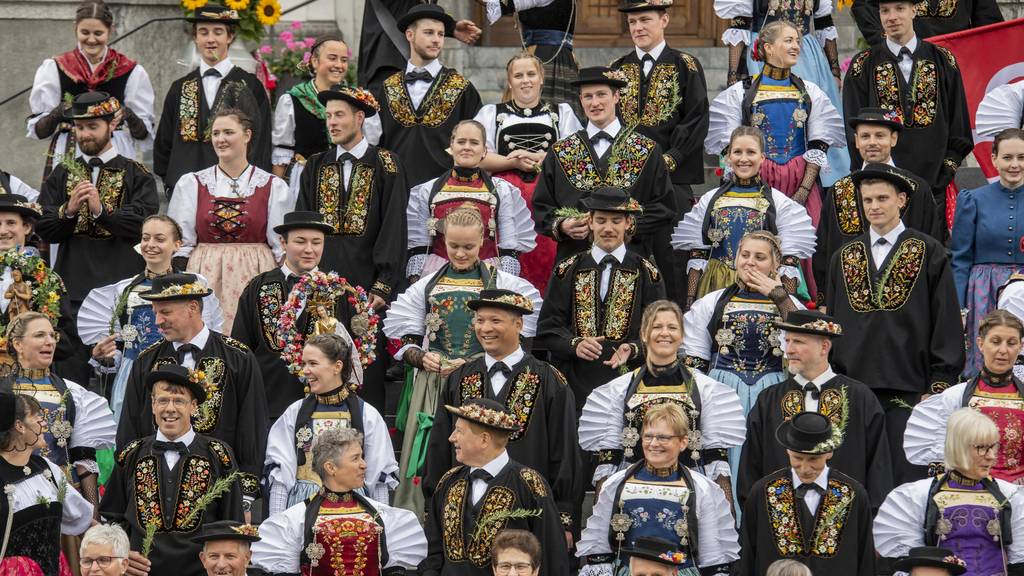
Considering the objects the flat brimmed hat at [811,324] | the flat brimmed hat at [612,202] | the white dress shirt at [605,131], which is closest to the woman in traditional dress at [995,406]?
the flat brimmed hat at [811,324]

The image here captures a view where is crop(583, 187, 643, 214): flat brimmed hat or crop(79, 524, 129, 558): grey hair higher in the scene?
crop(583, 187, 643, 214): flat brimmed hat

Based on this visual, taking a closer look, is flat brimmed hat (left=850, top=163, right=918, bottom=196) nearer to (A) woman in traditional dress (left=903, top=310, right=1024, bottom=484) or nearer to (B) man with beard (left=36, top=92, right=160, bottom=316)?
(A) woman in traditional dress (left=903, top=310, right=1024, bottom=484)

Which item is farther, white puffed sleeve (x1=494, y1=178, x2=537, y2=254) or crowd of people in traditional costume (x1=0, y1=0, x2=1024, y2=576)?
white puffed sleeve (x1=494, y1=178, x2=537, y2=254)

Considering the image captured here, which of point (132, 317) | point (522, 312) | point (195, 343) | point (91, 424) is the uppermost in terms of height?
point (522, 312)

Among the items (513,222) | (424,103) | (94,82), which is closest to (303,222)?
(513,222)

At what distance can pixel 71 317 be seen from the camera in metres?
12.6

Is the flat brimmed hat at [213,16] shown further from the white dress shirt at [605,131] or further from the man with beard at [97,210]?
the white dress shirt at [605,131]

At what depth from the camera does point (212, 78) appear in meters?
14.6

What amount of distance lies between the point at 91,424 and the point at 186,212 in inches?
89.5

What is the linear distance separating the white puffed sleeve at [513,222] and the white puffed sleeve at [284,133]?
6.08 feet

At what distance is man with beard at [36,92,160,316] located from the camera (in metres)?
13.5

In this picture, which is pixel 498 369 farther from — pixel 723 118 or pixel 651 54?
pixel 651 54

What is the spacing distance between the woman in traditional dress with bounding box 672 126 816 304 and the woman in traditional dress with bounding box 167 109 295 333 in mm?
2616

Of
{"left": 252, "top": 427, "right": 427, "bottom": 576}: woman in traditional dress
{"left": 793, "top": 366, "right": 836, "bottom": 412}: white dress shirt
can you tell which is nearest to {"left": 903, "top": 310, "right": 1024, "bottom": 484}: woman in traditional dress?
{"left": 793, "top": 366, "right": 836, "bottom": 412}: white dress shirt
